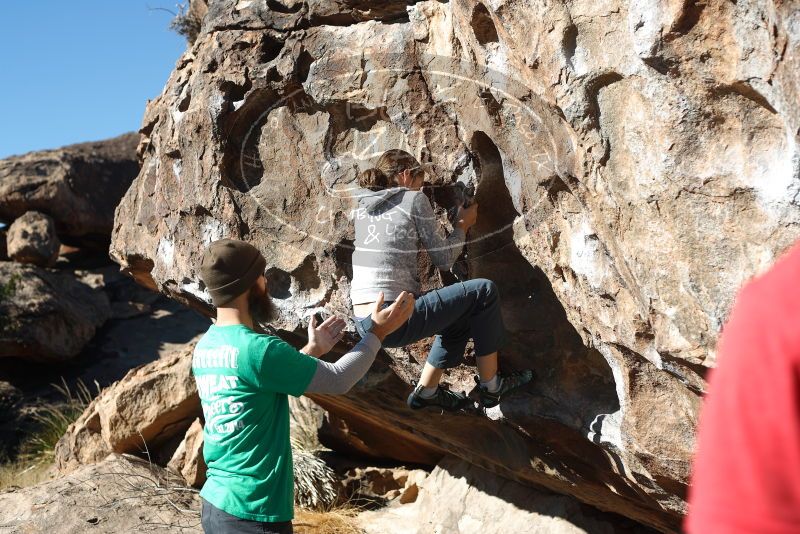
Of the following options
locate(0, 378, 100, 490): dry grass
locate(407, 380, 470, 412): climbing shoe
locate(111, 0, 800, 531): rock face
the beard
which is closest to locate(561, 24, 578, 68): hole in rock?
locate(111, 0, 800, 531): rock face

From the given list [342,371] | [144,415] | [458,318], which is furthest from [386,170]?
[144,415]

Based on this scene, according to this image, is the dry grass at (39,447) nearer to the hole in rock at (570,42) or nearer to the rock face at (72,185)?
the rock face at (72,185)

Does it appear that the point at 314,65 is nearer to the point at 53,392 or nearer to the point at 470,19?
the point at 470,19

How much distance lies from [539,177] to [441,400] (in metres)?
1.35

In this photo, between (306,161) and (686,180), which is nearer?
(686,180)

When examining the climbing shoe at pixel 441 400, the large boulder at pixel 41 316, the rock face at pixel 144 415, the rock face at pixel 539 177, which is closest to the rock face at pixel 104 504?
the rock face at pixel 144 415

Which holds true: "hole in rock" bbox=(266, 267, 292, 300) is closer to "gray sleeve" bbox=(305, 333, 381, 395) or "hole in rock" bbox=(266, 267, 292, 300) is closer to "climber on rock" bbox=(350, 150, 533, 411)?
"climber on rock" bbox=(350, 150, 533, 411)

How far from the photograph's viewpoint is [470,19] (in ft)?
12.2

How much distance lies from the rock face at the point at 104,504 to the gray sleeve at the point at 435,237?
295 centimetres

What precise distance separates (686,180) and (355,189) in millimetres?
2010

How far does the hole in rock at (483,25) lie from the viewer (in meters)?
3.63

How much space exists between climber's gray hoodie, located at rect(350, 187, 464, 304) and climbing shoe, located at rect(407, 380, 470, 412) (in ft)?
1.94

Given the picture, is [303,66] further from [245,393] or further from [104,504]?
[104,504]

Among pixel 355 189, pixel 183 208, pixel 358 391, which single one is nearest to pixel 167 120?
pixel 183 208
